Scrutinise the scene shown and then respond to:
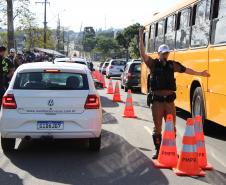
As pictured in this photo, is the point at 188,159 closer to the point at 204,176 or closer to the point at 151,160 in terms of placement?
the point at 204,176

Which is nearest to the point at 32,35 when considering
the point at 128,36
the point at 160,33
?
the point at 128,36

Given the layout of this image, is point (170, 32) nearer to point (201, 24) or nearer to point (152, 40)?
point (152, 40)

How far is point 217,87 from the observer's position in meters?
10.5

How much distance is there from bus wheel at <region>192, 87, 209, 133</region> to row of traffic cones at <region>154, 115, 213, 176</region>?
2.99m

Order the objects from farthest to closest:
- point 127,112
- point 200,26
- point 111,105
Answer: point 111,105 → point 127,112 → point 200,26

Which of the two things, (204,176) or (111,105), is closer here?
(204,176)

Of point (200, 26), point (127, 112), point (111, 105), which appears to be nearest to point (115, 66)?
point (111, 105)

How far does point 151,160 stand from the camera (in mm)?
8859

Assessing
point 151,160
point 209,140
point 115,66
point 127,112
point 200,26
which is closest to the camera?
point 151,160

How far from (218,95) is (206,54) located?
50.6 inches

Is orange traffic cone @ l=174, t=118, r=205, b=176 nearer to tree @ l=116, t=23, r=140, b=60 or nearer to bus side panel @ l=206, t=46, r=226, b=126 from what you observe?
bus side panel @ l=206, t=46, r=226, b=126

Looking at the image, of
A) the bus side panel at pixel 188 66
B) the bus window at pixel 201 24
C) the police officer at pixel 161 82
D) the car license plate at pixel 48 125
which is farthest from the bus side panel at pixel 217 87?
the car license plate at pixel 48 125

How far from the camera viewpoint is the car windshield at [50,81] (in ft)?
30.2

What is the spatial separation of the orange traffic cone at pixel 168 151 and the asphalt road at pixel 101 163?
0.68 ft
